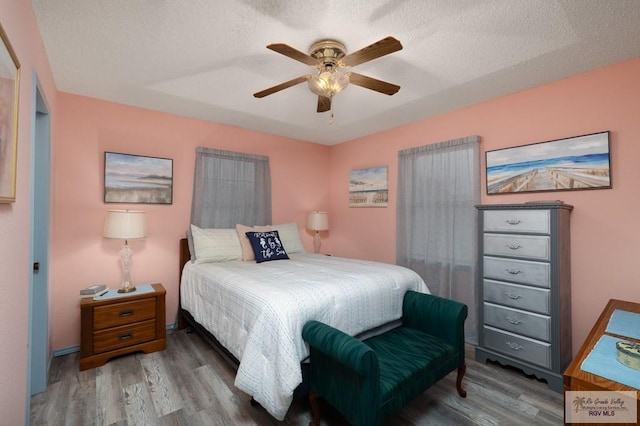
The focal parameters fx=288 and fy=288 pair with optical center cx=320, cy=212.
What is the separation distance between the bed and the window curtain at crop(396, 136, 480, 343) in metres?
0.85

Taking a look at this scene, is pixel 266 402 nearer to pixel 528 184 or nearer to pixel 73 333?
pixel 73 333

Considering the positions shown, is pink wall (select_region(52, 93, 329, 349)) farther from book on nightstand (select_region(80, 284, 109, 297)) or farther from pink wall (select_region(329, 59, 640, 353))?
pink wall (select_region(329, 59, 640, 353))

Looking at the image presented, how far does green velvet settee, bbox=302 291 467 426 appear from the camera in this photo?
1415mm

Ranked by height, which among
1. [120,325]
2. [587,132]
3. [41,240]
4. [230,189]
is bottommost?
[120,325]

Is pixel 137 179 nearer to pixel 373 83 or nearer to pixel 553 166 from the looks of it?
pixel 373 83

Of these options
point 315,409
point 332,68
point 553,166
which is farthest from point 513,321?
point 332,68

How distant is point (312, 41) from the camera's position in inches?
74.9

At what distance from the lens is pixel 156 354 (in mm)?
2662

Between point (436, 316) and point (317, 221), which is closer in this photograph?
point (436, 316)

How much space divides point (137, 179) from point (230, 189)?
101 centimetres

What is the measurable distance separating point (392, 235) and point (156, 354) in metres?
2.93

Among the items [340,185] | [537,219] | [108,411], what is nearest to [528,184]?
[537,219]

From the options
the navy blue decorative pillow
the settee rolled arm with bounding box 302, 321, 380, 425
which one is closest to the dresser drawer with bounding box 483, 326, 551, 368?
the settee rolled arm with bounding box 302, 321, 380, 425

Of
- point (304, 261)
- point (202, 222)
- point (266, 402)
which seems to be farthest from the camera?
point (202, 222)
